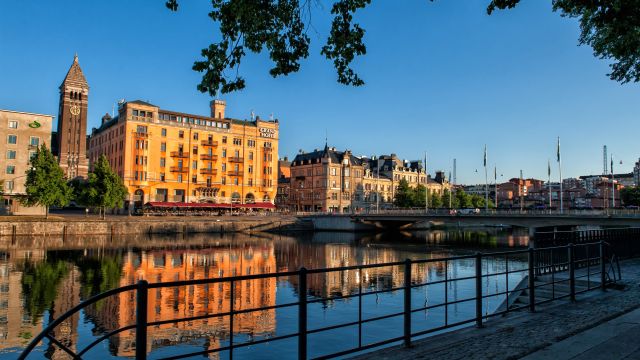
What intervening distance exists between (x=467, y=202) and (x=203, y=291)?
129m

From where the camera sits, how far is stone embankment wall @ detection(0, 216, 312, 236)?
61.2 m

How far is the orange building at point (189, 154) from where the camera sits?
91.4 meters

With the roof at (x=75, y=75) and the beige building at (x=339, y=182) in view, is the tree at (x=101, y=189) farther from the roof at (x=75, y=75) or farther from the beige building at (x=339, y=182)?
the beige building at (x=339, y=182)

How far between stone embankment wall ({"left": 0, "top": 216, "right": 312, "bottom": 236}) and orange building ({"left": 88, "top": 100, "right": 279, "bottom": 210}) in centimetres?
1596

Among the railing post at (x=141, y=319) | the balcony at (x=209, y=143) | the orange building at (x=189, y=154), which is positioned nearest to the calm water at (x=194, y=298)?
the railing post at (x=141, y=319)

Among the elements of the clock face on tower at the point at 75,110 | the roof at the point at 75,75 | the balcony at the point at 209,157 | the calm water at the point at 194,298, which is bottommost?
the calm water at the point at 194,298

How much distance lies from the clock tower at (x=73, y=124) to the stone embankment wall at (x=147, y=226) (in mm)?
49698

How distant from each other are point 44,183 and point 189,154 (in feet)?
119

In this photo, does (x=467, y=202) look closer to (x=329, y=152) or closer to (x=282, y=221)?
(x=329, y=152)

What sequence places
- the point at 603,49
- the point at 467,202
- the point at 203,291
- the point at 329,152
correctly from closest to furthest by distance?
1. the point at 603,49
2. the point at 203,291
3. the point at 329,152
4. the point at 467,202

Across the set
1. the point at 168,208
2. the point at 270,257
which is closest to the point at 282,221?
the point at 168,208

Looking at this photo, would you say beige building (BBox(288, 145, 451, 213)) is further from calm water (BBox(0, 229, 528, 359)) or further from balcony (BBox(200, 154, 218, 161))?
calm water (BBox(0, 229, 528, 359))

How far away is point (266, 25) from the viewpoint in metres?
8.73

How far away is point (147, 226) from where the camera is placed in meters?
73.1
